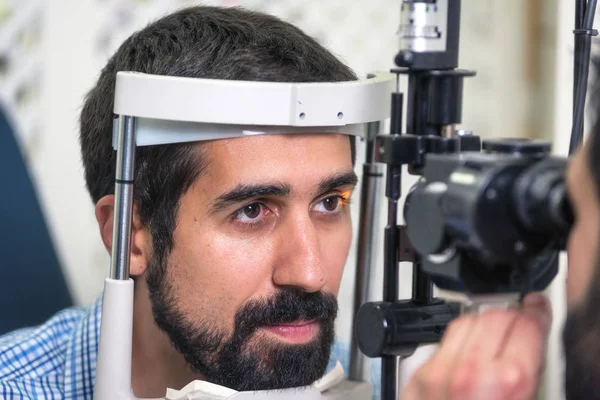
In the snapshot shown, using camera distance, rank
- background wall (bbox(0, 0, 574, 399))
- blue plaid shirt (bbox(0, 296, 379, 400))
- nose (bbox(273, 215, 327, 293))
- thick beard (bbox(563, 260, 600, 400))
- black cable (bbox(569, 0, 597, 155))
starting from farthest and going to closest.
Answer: background wall (bbox(0, 0, 574, 399)), blue plaid shirt (bbox(0, 296, 379, 400)), nose (bbox(273, 215, 327, 293)), black cable (bbox(569, 0, 597, 155)), thick beard (bbox(563, 260, 600, 400))

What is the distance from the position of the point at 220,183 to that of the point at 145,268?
0.19 metres

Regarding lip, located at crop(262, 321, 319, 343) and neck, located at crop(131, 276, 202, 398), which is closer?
lip, located at crop(262, 321, 319, 343)

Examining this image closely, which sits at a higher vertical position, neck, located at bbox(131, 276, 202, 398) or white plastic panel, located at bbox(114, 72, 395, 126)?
white plastic panel, located at bbox(114, 72, 395, 126)

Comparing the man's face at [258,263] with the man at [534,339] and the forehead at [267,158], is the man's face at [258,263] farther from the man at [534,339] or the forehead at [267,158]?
the man at [534,339]

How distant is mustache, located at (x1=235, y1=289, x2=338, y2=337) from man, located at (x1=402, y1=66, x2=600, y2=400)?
35 cm

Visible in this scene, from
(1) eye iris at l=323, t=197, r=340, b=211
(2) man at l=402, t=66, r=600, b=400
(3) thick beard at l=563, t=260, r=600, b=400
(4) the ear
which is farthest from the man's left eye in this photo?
(3) thick beard at l=563, t=260, r=600, b=400

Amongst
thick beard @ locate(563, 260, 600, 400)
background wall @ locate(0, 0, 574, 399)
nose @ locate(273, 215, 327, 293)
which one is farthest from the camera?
background wall @ locate(0, 0, 574, 399)

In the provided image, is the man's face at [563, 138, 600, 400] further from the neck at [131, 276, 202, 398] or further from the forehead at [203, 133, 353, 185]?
the neck at [131, 276, 202, 398]

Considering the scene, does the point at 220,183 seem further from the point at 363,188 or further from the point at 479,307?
the point at 479,307

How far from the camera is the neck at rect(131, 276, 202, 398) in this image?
4.03 ft

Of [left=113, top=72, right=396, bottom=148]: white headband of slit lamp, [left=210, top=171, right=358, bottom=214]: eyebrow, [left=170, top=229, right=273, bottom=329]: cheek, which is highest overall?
[left=113, top=72, right=396, bottom=148]: white headband of slit lamp

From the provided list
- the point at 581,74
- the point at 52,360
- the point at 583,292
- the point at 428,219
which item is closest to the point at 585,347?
the point at 583,292

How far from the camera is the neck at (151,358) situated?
1.23 metres

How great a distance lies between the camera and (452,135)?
831 millimetres
